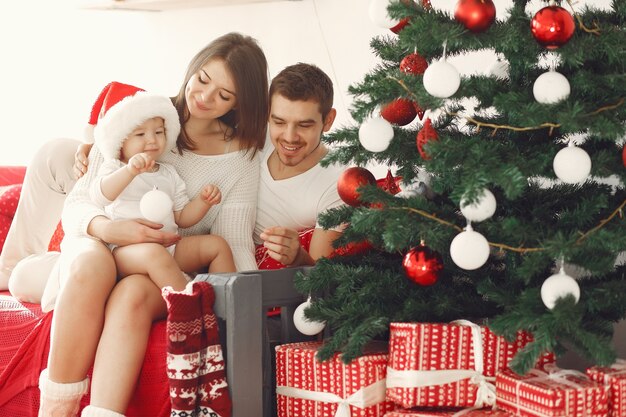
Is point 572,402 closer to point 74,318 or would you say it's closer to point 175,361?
point 175,361

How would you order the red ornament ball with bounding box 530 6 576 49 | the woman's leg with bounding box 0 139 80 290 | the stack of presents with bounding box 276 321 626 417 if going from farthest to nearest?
the woman's leg with bounding box 0 139 80 290 < the stack of presents with bounding box 276 321 626 417 < the red ornament ball with bounding box 530 6 576 49

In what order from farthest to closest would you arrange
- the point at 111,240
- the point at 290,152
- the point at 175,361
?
the point at 290,152
the point at 111,240
the point at 175,361

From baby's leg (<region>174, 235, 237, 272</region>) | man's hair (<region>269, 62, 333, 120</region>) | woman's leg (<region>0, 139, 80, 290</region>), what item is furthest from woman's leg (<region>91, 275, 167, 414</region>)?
woman's leg (<region>0, 139, 80, 290</region>)

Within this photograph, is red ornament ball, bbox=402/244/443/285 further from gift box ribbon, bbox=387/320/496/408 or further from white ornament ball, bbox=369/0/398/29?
white ornament ball, bbox=369/0/398/29

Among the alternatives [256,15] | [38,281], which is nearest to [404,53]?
[38,281]

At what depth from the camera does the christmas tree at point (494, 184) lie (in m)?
1.32

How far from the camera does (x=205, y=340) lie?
5.29 feet

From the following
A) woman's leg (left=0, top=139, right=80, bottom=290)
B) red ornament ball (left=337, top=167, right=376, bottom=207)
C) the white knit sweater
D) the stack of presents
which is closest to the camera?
the stack of presents

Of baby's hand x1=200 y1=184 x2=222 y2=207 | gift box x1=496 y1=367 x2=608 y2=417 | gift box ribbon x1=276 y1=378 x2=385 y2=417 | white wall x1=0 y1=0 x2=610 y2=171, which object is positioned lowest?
gift box ribbon x1=276 y1=378 x2=385 y2=417

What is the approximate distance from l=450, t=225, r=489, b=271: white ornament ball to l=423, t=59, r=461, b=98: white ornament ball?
0.24 meters

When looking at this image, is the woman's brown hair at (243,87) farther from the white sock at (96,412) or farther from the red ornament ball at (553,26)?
the red ornament ball at (553,26)

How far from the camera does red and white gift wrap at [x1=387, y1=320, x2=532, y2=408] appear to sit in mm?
1476

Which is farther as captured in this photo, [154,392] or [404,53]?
[154,392]

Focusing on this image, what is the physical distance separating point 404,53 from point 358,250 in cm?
43
